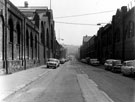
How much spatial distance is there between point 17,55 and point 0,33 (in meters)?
6.81

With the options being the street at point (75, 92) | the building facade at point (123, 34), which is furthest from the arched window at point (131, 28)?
the street at point (75, 92)

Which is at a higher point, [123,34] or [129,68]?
[123,34]

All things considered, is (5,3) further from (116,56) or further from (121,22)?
(116,56)

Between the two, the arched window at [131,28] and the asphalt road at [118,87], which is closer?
the asphalt road at [118,87]

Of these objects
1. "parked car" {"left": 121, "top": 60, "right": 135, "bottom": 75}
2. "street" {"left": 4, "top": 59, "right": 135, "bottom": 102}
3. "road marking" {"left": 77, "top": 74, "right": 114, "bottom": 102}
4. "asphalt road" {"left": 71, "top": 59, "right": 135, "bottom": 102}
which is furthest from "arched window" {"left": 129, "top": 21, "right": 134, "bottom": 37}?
"road marking" {"left": 77, "top": 74, "right": 114, "bottom": 102}

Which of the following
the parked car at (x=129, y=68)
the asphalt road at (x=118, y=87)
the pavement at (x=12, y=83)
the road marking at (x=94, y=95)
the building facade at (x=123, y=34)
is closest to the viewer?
the road marking at (x=94, y=95)

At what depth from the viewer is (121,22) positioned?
143 feet

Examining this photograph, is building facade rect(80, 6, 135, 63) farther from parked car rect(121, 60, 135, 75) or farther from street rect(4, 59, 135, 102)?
street rect(4, 59, 135, 102)

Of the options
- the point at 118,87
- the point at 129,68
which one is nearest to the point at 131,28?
the point at 129,68

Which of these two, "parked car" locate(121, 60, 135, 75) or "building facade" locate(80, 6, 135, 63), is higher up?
"building facade" locate(80, 6, 135, 63)

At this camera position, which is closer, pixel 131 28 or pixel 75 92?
pixel 75 92

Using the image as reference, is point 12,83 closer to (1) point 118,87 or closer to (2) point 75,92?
(2) point 75,92

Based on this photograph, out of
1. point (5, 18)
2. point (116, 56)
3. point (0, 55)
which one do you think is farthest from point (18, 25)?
point (116, 56)

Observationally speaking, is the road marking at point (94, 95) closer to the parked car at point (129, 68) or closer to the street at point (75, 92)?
the street at point (75, 92)
